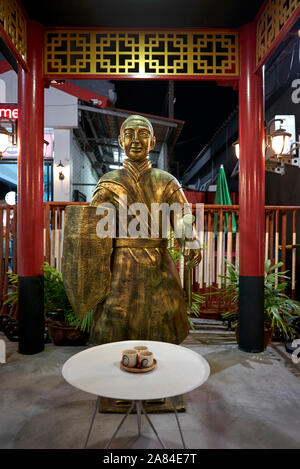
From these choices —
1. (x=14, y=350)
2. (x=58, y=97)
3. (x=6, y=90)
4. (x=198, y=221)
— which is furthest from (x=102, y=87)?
(x=14, y=350)

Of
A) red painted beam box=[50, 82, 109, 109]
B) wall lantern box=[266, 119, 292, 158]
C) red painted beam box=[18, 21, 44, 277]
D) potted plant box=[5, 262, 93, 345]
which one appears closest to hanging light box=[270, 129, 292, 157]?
wall lantern box=[266, 119, 292, 158]

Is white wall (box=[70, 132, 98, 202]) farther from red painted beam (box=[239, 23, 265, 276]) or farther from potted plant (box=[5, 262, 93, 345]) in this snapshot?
red painted beam (box=[239, 23, 265, 276])

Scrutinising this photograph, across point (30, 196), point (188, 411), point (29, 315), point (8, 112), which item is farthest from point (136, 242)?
point (8, 112)

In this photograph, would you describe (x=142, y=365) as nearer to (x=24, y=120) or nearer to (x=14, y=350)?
(x=14, y=350)

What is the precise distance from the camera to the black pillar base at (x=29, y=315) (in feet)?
10.1

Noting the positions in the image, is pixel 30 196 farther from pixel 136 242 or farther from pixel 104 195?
pixel 136 242

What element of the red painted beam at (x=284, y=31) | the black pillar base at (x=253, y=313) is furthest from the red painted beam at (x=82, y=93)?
the black pillar base at (x=253, y=313)

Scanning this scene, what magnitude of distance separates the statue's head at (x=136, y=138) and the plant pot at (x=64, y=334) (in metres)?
2.16

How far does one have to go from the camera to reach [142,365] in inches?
61.0

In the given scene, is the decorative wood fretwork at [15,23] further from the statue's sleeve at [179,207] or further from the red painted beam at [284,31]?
the red painted beam at [284,31]

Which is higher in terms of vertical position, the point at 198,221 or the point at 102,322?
the point at 198,221

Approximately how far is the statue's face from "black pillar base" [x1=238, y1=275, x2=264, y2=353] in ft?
6.02

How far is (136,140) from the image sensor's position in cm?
228

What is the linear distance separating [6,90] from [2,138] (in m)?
5.89
